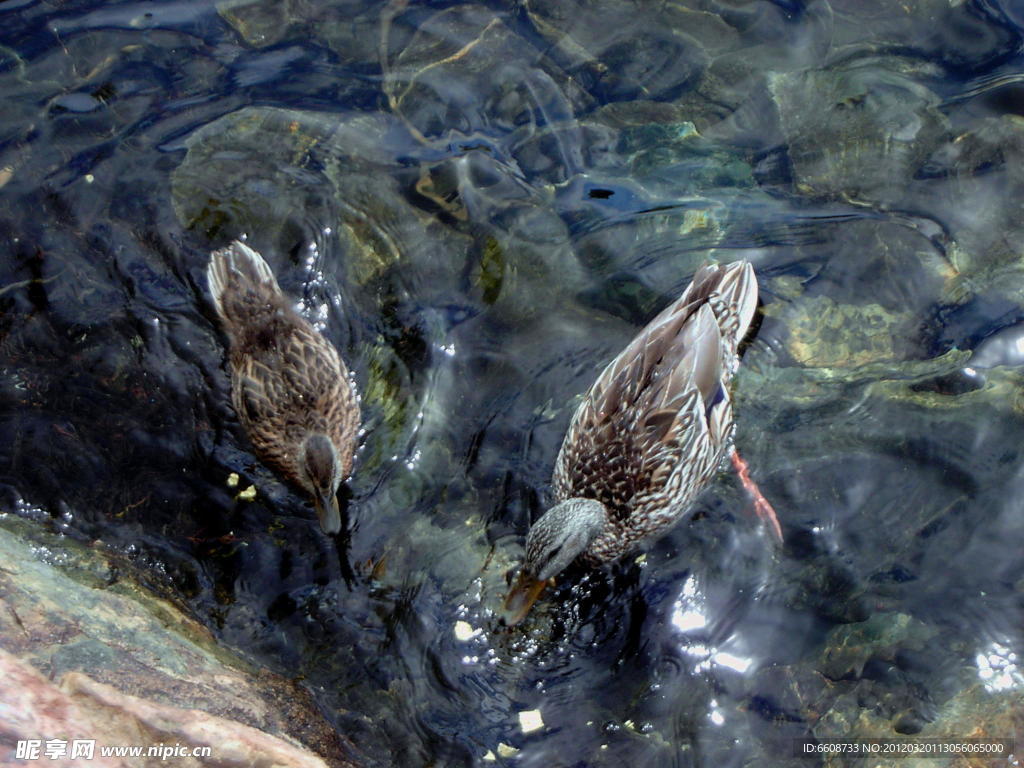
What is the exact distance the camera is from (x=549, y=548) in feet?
15.8

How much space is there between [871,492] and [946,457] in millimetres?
525

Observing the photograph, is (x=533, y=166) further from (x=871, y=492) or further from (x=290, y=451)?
(x=871, y=492)

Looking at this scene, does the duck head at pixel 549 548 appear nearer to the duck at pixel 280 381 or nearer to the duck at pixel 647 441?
the duck at pixel 647 441

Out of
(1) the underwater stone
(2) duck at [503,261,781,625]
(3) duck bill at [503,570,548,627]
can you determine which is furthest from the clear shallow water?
(2) duck at [503,261,781,625]

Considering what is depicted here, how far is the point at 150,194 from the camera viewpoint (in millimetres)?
6438

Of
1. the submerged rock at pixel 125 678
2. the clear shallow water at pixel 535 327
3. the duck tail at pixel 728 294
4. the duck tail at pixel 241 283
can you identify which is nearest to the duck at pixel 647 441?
the duck tail at pixel 728 294

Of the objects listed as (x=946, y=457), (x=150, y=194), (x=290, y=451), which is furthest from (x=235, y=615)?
(x=946, y=457)

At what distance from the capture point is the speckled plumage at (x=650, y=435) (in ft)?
17.3

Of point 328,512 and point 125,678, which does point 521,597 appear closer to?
point 328,512

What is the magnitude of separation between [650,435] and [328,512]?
6.25 feet

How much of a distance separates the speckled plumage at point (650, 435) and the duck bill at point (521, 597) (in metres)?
0.57

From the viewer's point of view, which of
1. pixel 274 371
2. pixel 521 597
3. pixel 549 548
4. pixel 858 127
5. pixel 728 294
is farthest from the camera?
pixel 858 127

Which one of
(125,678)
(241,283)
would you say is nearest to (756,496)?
(241,283)

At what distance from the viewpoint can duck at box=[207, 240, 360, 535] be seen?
5.36 metres
